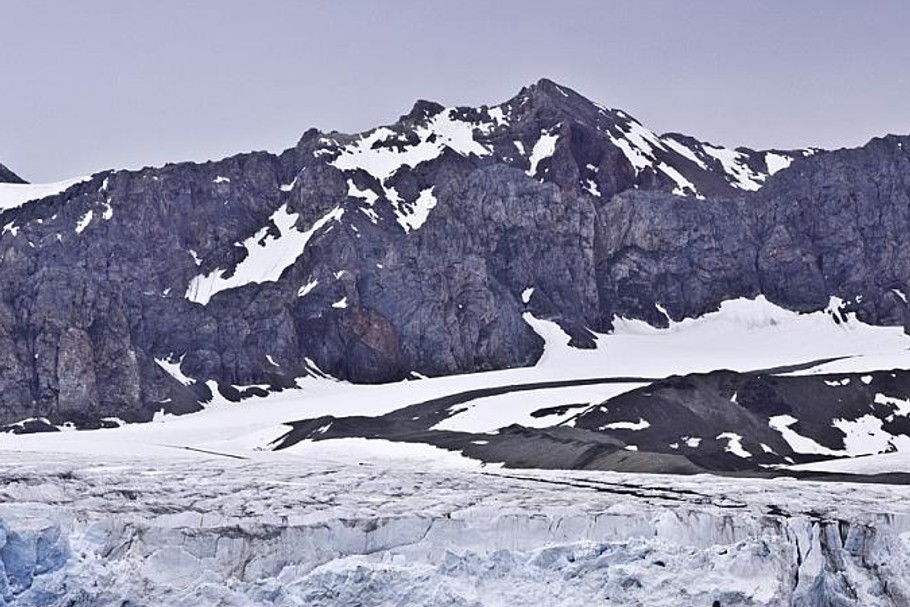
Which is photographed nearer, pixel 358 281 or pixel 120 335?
pixel 120 335

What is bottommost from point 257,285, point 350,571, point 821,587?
point 821,587

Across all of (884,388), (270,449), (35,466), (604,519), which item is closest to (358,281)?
(270,449)

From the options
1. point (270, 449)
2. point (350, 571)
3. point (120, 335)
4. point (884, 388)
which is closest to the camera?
point (350, 571)

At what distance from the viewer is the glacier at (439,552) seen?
114ft

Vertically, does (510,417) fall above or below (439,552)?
above

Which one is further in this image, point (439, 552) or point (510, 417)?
point (510, 417)

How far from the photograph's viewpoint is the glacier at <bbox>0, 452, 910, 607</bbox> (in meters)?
34.7

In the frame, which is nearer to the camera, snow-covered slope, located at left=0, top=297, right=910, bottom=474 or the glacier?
the glacier

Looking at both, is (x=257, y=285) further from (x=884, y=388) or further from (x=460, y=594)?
(x=460, y=594)

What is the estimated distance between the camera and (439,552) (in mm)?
36938

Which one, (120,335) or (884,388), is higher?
(120,335)

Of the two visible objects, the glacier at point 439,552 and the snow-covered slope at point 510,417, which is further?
the snow-covered slope at point 510,417

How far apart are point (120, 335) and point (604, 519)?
410 feet

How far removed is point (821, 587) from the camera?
3691 cm
